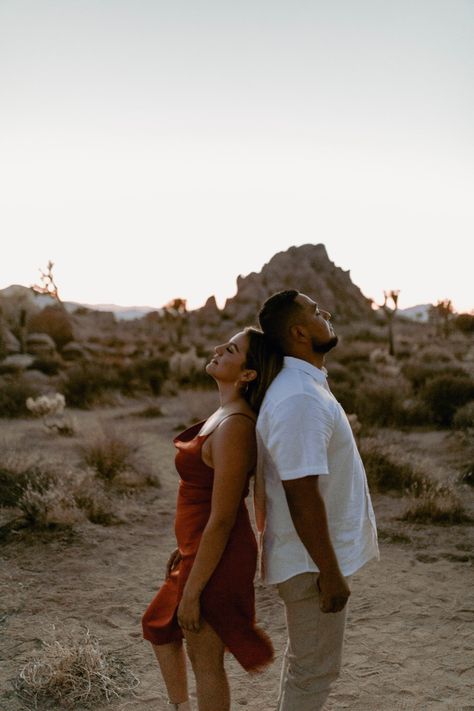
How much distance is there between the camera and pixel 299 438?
2.05 metres

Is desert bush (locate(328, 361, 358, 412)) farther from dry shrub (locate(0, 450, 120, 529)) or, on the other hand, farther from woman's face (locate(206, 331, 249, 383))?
woman's face (locate(206, 331, 249, 383))

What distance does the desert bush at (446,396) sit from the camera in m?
12.5

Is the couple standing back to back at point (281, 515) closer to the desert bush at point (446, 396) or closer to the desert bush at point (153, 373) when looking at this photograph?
the desert bush at point (446, 396)

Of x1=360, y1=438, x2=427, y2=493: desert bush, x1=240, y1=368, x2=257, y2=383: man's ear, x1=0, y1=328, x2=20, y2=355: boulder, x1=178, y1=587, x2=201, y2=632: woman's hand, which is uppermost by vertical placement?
x1=0, y1=328, x2=20, y2=355: boulder

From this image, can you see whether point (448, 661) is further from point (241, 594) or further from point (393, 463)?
point (393, 463)

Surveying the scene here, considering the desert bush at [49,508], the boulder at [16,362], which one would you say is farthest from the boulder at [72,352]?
the desert bush at [49,508]

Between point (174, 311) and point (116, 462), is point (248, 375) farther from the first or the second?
point (174, 311)

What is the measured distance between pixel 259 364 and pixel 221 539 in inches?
24.6

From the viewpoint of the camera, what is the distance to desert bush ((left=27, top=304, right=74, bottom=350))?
105 ft

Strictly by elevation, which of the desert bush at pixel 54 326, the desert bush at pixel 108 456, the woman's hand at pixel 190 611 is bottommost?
the desert bush at pixel 108 456

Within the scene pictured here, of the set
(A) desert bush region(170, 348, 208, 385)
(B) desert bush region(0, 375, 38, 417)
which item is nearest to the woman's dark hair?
(B) desert bush region(0, 375, 38, 417)

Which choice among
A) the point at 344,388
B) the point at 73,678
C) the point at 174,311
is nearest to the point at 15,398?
the point at 344,388

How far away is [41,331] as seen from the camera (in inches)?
1276

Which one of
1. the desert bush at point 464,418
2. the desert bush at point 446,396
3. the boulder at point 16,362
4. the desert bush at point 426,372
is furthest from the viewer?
the boulder at point 16,362
